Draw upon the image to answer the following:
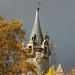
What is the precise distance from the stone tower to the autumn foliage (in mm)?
14077

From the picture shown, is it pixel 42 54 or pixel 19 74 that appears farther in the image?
pixel 42 54

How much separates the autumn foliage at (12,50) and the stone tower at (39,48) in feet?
46.2

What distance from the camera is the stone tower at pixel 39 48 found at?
96.5 feet

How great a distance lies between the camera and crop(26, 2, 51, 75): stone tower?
29.4 metres

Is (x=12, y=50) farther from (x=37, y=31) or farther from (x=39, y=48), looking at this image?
(x=37, y=31)

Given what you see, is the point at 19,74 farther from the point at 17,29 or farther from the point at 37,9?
the point at 37,9

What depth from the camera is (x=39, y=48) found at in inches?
1201

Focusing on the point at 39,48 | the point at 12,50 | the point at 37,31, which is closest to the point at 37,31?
the point at 37,31

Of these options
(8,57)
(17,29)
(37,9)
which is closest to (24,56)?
(8,57)

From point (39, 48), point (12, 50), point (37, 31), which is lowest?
point (12, 50)

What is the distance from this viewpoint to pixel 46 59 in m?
30.5

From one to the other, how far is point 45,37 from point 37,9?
5.97 meters

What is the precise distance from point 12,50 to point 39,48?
1602 cm

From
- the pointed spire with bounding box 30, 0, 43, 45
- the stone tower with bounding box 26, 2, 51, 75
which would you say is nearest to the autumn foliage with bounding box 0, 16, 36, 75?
the stone tower with bounding box 26, 2, 51, 75
